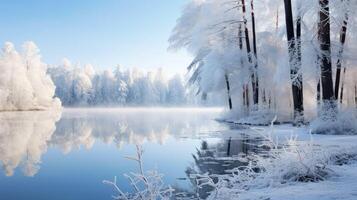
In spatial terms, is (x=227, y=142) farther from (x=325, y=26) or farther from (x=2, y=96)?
(x=2, y=96)

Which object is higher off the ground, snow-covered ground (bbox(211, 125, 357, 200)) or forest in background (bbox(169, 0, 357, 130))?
forest in background (bbox(169, 0, 357, 130))

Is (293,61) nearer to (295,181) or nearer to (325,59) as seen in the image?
(325,59)

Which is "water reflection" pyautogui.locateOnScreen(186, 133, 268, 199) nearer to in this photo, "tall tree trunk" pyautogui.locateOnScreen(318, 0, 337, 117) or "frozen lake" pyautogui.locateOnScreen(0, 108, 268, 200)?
"frozen lake" pyautogui.locateOnScreen(0, 108, 268, 200)

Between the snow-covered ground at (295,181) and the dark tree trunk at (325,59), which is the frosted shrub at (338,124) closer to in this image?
the dark tree trunk at (325,59)

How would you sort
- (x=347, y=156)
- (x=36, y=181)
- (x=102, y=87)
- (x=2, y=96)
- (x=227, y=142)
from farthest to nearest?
(x=102, y=87)
(x=2, y=96)
(x=227, y=142)
(x=347, y=156)
(x=36, y=181)

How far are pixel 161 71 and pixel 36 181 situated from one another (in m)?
122

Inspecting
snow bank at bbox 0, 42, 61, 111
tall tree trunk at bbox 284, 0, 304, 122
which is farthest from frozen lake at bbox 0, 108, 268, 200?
snow bank at bbox 0, 42, 61, 111

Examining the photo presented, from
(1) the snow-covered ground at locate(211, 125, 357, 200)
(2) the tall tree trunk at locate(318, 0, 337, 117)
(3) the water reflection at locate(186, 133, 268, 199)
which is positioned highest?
(2) the tall tree trunk at locate(318, 0, 337, 117)

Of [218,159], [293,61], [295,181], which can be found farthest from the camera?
[293,61]

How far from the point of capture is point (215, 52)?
2788 cm

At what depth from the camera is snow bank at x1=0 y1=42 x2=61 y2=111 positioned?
191 feet

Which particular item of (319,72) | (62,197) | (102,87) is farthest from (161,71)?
(62,197)

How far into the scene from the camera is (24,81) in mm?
60469

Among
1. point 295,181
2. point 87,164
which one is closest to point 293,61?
point 87,164
